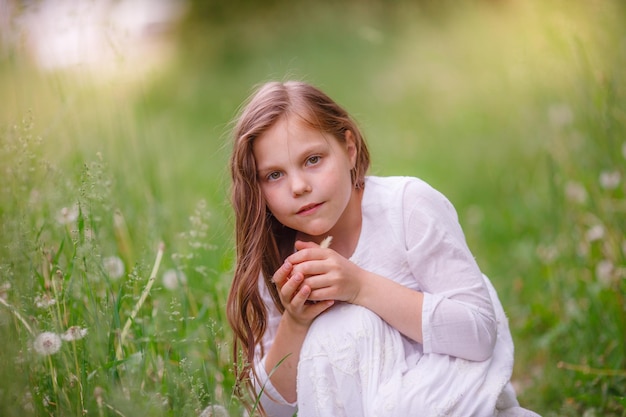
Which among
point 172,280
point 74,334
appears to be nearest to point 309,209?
point 74,334

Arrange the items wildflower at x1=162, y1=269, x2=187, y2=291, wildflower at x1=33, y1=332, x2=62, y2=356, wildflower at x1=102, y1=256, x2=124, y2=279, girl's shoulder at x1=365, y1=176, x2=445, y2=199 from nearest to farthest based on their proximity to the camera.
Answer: wildflower at x1=33, y1=332, x2=62, y2=356 → girl's shoulder at x1=365, y1=176, x2=445, y2=199 → wildflower at x1=102, y1=256, x2=124, y2=279 → wildflower at x1=162, y1=269, x2=187, y2=291

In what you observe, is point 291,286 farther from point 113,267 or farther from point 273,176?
point 113,267

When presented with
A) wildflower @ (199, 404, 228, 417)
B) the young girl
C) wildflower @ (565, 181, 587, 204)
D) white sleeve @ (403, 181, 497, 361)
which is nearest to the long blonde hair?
the young girl

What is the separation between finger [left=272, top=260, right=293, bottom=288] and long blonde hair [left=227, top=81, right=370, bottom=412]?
0.12 m

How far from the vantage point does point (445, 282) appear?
1726mm

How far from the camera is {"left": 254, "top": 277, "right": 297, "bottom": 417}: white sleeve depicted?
187 cm

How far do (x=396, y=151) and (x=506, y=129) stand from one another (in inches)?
41.9

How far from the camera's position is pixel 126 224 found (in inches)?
96.5

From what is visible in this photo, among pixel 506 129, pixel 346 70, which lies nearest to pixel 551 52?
pixel 506 129

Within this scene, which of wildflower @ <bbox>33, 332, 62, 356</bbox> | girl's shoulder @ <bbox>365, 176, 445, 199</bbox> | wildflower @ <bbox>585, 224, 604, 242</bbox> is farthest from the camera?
wildflower @ <bbox>585, 224, 604, 242</bbox>

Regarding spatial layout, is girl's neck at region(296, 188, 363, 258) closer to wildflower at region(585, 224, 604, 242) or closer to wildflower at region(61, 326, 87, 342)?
wildflower at region(61, 326, 87, 342)

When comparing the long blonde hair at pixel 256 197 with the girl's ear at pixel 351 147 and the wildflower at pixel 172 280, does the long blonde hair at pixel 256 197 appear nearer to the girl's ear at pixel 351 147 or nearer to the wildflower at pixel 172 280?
the girl's ear at pixel 351 147

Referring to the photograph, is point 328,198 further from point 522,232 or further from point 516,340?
point 522,232

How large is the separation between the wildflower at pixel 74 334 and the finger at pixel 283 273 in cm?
45
